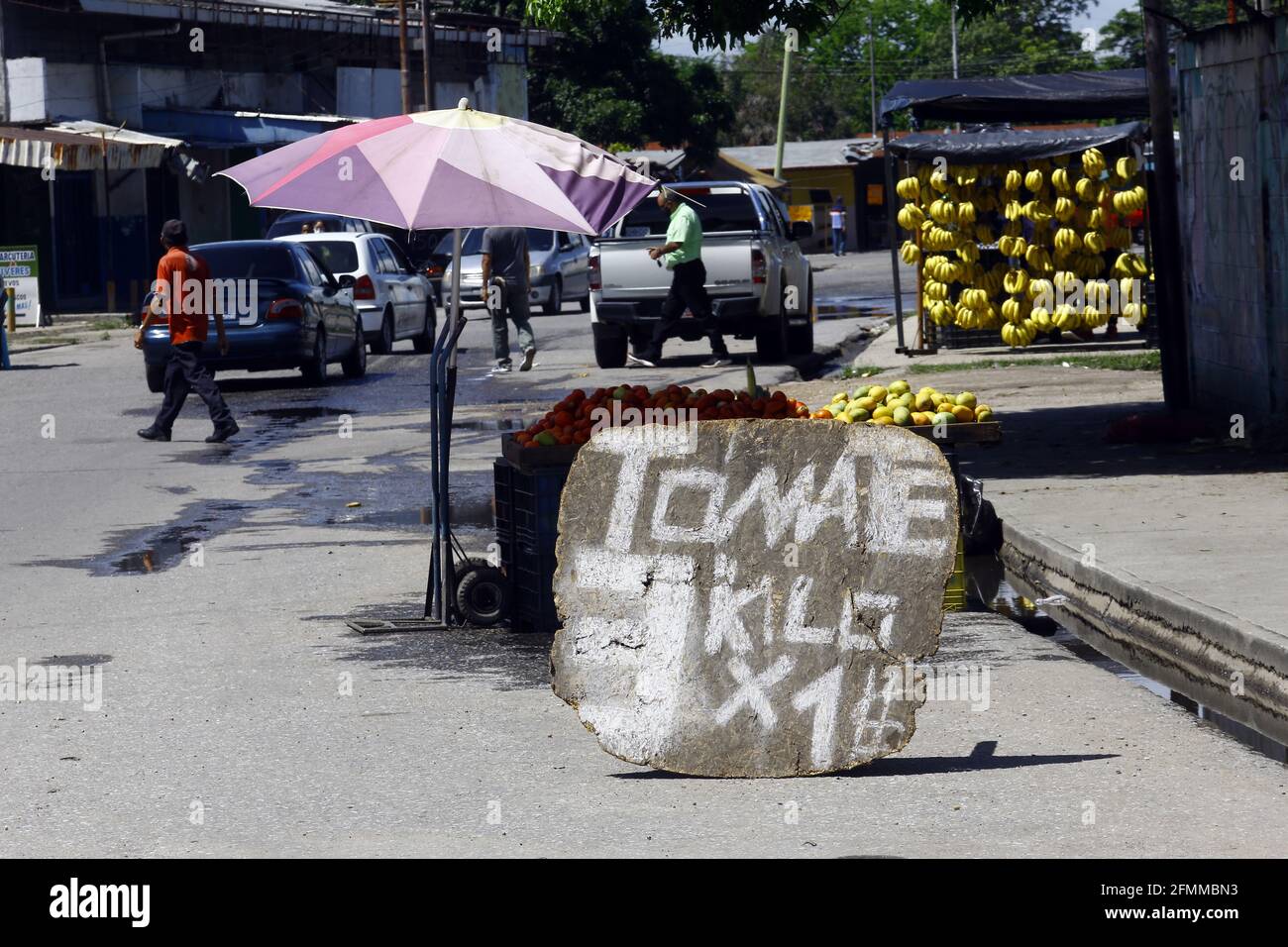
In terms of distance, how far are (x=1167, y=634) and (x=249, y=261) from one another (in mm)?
14721

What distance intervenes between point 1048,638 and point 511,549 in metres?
2.53

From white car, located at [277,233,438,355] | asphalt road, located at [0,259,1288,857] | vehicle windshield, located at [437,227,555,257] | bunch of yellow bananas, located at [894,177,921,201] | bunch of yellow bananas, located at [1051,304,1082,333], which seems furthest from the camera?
vehicle windshield, located at [437,227,555,257]

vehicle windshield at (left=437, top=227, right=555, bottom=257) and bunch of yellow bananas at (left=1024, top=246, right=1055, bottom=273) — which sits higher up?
vehicle windshield at (left=437, top=227, right=555, bottom=257)

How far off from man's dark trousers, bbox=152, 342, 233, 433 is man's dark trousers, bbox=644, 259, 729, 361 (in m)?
6.45

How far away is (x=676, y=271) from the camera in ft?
69.8

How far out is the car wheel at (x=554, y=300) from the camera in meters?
33.9

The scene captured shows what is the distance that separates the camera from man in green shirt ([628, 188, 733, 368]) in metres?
20.9

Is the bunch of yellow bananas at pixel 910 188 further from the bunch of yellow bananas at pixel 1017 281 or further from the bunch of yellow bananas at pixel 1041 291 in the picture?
the bunch of yellow bananas at pixel 1041 291

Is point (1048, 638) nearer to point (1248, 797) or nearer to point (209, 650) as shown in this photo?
point (1248, 797)

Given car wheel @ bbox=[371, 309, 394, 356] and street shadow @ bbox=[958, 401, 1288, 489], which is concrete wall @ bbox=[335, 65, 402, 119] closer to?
car wheel @ bbox=[371, 309, 394, 356]

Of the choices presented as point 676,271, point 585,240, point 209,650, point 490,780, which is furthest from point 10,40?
point 490,780

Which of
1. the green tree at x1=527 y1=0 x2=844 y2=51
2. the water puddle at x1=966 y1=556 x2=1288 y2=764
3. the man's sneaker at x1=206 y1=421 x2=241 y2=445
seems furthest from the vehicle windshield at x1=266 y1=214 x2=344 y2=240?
the water puddle at x1=966 y1=556 x2=1288 y2=764

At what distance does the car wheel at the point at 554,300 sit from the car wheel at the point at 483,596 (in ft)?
82.5

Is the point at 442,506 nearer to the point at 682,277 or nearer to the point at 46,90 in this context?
the point at 682,277
